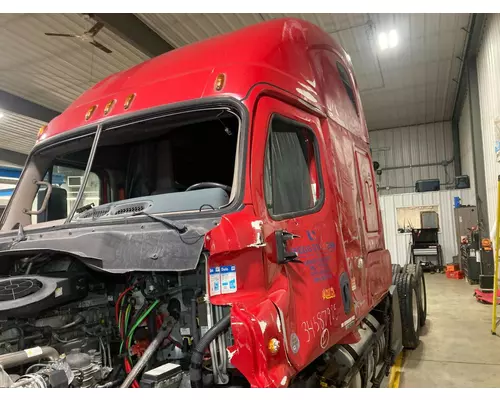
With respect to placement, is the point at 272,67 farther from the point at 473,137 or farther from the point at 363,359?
the point at 473,137

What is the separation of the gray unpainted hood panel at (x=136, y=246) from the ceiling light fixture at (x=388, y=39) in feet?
29.4

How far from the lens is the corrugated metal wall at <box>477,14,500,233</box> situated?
8.43m

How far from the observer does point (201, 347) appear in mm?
2000

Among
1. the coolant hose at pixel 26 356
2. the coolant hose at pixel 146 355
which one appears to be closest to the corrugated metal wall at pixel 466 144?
the coolant hose at pixel 146 355

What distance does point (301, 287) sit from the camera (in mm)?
2348

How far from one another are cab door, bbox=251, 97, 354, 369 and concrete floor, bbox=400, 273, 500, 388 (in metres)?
2.46

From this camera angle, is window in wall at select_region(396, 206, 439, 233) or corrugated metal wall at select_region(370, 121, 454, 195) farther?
corrugated metal wall at select_region(370, 121, 454, 195)

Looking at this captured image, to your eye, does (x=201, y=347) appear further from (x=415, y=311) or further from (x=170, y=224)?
(x=415, y=311)

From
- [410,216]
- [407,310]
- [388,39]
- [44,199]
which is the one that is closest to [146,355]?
[44,199]

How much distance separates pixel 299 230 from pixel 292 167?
0.55m

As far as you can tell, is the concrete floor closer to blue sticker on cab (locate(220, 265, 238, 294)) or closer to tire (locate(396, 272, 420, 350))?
tire (locate(396, 272, 420, 350))

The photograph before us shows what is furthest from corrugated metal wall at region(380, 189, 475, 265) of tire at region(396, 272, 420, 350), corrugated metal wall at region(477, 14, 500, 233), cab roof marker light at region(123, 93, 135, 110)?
cab roof marker light at region(123, 93, 135, 110)

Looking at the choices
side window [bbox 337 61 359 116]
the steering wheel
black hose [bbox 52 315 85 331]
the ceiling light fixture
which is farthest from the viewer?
the ceiling light fixture

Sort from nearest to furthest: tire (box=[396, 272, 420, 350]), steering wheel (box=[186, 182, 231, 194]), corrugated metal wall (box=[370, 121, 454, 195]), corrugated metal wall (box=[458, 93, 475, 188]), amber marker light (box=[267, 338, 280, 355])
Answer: amber marker light (box=[267, 338, 280, 355]) → steering wheel (box=[186, 182, 231, 194]) → tire (box=[396, 272, 420, 350]) → corrugated metal wall (box=[458, 93, 475, 188]) → corrugated metal wall (box=[370, 121, 454, 195])
